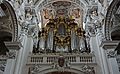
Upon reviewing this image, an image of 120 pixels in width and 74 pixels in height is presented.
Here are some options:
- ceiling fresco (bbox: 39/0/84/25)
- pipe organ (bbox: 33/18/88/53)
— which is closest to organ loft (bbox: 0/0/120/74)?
pipe organ (bbox: 33/18/88/53)

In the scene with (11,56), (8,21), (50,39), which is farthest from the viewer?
(50,39)

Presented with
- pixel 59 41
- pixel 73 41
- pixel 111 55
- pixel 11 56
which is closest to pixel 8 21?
pixel 11 56

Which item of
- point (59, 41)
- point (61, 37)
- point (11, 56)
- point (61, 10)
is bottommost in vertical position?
point (11, 56)

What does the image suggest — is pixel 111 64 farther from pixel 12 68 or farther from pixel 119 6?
pixel 12 68

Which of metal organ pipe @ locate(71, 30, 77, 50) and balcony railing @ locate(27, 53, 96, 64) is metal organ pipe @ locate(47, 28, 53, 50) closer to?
metal organ pipe @ locate(71, 30, 77, 50)

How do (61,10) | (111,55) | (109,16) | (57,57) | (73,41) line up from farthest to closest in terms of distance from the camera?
(61,10) → (73,41) → (57,57) → (109,16) → (111,55)

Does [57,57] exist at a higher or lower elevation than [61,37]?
lower

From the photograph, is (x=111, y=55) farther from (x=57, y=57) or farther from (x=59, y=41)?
(x=59, y=41)

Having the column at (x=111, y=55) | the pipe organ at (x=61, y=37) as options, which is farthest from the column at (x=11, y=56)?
the column at (x=111, y=55)

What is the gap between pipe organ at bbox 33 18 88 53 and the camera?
1423cm

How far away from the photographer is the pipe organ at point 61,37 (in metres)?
14.2

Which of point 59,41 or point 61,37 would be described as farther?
point 61,37

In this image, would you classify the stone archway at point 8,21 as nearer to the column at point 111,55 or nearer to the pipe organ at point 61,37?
the pipe organ at point 61,37

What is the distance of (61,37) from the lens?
15.2 m
